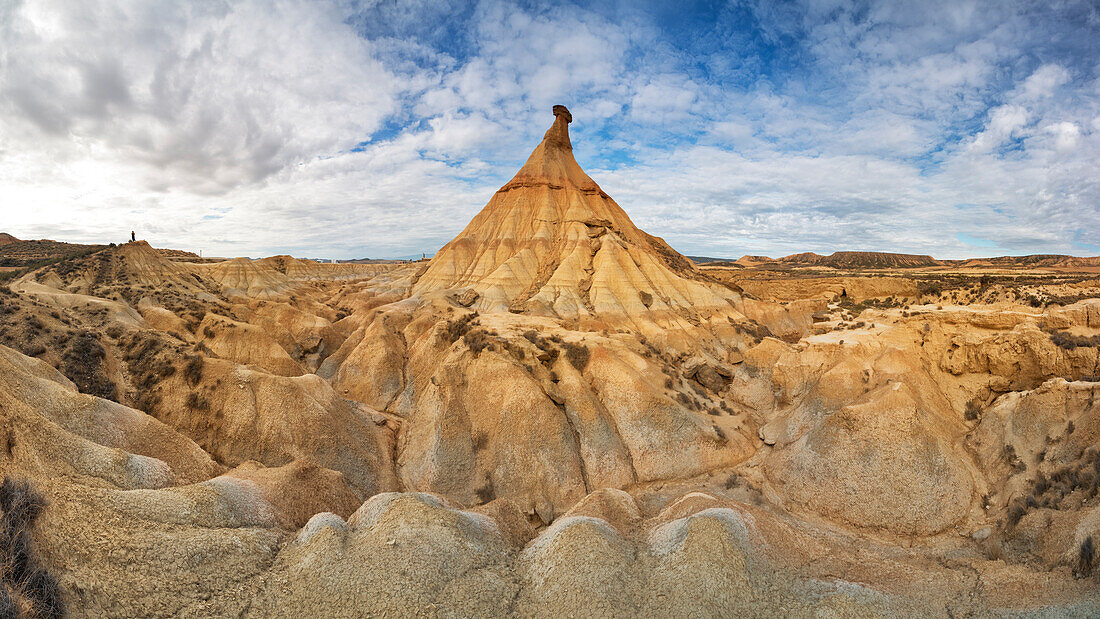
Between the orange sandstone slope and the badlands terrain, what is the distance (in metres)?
0.81

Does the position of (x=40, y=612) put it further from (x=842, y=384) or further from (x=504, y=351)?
(x=842, y=384)

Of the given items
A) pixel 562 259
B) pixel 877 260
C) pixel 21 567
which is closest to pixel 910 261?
pixel 877 260

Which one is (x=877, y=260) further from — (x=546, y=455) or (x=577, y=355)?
(x=546, y=455)

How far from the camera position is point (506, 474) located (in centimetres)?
2214

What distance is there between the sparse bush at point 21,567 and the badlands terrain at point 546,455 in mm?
60

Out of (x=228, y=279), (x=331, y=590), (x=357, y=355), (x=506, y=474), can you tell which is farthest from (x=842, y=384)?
(x=228, y=279)

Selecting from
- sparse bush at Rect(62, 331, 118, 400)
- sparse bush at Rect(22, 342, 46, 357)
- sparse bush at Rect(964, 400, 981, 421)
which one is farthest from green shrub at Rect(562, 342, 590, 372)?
sparse bush at Rect(22, 342, 46, 357)

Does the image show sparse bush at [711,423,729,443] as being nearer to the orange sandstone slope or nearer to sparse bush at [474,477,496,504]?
sparse bush at [474,477,496,504]

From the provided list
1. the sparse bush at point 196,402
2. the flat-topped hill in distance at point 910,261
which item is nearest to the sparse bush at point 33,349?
the sparse bush at point 196,402

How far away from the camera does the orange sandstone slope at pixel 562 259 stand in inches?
1689

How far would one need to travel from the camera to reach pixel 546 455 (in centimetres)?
2248

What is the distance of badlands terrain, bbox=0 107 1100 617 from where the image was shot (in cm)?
941

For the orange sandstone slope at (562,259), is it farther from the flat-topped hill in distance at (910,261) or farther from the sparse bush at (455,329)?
the flat-topped hill in distance at (910,261)

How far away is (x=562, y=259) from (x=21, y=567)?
4582 cm
